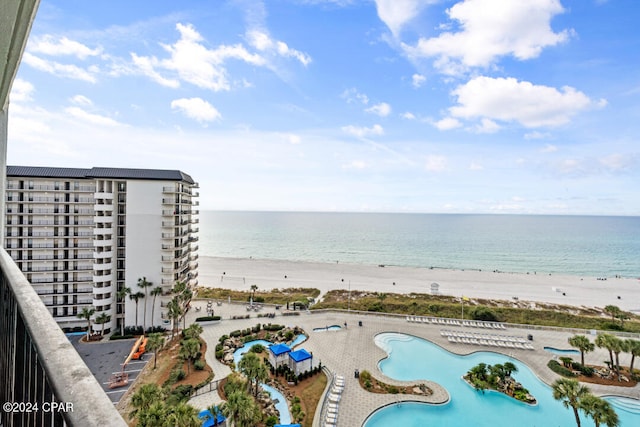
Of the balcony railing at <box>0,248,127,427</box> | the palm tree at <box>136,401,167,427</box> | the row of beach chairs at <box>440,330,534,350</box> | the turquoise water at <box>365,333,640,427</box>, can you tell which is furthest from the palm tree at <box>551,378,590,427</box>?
the balcony railing at <box>0,248,127,427</box>

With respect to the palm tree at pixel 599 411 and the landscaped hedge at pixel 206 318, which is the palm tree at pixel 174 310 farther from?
the palm tree at pixel 599 411

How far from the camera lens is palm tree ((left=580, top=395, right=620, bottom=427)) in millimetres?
13603

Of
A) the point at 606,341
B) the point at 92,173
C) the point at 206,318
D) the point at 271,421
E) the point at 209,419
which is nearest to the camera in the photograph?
the point at 209,419

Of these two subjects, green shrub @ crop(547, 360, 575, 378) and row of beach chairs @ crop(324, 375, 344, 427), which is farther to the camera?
green shrub @ crop(547, 360, 575, 378)

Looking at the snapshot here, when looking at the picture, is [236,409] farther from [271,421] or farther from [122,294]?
[122,294]

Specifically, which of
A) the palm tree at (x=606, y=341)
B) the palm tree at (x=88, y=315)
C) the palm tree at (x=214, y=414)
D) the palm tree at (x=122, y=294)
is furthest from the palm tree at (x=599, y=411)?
the palm tree at (x=88, y=315)

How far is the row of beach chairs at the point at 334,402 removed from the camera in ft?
52.2

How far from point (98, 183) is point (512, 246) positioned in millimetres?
108978

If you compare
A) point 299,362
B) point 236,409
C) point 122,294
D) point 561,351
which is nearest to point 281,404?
point 299,362

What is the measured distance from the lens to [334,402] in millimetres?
17500

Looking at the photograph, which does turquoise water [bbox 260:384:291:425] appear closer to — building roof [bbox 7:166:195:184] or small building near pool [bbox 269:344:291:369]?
small building near pool [bbox 269:344:291:369]

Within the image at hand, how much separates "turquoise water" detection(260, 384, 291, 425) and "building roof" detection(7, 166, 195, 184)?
1959 centimetres

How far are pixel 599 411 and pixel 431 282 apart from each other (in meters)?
40.4

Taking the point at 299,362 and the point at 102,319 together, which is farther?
the point at 102,319
